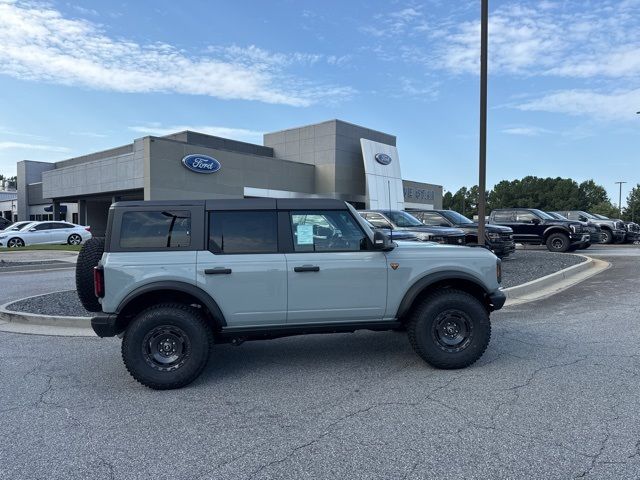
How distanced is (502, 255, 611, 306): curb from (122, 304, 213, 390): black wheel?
20.2ft

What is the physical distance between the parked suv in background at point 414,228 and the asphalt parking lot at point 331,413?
6.15m

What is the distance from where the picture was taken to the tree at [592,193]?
4427 inches

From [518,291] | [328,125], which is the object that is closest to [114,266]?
[518,291]

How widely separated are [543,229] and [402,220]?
827cm

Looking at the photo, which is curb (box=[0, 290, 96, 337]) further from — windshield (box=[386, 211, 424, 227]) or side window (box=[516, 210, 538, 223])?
side window (box=[516, 210, 538, 223])

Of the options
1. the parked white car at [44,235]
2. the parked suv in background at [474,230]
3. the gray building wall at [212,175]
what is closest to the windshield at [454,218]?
the parked suv in background at [474,230]

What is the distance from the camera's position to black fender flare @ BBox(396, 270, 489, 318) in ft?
16.1

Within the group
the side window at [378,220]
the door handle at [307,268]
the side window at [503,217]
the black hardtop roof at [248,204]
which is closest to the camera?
the door handle at [307,268]

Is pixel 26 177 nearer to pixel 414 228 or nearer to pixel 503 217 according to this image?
pixel 503 217

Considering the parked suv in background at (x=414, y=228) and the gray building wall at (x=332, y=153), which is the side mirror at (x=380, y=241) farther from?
the gray building wall at (x=332, y=153)

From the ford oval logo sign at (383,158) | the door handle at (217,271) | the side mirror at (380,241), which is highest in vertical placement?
the ford oval logo sign at (383,158)

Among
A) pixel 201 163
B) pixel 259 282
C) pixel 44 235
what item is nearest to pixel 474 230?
pixel 259 282

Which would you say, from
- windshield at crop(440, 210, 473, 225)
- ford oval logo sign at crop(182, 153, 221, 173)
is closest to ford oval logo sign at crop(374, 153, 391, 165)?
ford oval logo sign at crop(182, 153, 221, 173)

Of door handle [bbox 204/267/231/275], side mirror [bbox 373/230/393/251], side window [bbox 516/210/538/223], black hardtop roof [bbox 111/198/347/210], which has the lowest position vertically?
door handle [bbox 204/267/231/275]
